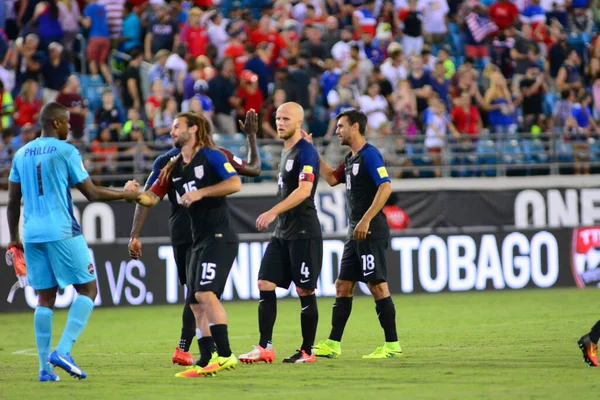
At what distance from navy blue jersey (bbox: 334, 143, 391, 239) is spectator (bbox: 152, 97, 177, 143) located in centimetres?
924

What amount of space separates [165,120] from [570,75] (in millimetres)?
9075

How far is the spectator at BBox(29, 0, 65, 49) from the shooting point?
2175cm

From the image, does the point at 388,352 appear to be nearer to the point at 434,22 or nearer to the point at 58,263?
the point at 58,263

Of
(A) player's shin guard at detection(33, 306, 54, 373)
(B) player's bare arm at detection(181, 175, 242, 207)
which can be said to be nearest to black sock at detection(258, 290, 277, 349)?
(B) player's bare arm at detection(181, 175, 242, 207)

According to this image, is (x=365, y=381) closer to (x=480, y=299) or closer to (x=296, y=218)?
(x=296, y=218)

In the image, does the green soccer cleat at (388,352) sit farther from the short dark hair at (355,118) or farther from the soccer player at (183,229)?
the short dark hair at (355,118)

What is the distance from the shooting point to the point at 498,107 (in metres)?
22.7

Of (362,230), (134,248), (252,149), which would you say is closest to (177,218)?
(134,248)

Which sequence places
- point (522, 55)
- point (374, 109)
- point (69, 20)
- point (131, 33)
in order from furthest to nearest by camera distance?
point (522, 55), point (131, 33), point (69, 20), point (374, 109)

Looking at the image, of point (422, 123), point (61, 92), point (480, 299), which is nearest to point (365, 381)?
point (480, 299)

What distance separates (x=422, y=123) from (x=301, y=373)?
13011 millimetres

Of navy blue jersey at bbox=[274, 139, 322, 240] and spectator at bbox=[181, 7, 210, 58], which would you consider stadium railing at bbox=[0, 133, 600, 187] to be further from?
navy blue jersey at bbox=[274, 139, 322, 240]

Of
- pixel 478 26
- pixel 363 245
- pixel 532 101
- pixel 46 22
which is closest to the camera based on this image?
pixel 363 245

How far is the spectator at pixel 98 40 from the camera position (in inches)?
862
